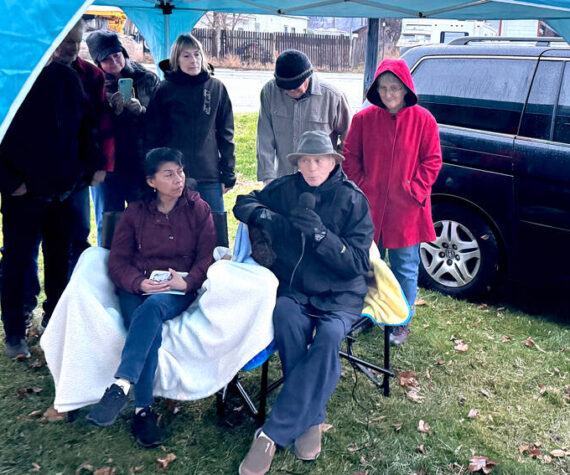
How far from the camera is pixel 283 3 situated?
5.51m

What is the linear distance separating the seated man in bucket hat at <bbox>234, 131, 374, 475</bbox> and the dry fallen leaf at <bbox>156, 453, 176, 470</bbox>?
1.34 feet

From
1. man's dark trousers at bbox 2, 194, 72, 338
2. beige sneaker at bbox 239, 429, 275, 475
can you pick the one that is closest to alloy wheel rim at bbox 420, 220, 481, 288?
beige sneaker at bbox 239, 429, 275, 475

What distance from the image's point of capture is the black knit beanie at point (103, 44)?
4.37m

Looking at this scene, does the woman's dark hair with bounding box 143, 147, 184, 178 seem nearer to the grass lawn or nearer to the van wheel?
the grass lawn

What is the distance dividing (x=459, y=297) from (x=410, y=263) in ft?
3.80

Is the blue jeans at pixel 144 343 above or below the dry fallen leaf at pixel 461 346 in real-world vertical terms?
above

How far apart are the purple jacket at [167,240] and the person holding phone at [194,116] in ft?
2.84

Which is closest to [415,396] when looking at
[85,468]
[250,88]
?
[85,468]

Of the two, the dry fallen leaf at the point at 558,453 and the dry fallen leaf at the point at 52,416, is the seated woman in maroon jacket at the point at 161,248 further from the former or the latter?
the dry fallen leaf at the point at 558,453

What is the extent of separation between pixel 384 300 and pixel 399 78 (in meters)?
1.43

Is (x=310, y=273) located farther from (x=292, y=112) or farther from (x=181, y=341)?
(x=292, y=112)

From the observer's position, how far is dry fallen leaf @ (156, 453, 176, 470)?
309cm

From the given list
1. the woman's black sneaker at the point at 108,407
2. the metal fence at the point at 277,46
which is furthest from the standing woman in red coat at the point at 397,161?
the metal fence at the point at 277,46

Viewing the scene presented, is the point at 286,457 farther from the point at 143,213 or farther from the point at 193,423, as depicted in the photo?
the point at 143,213
